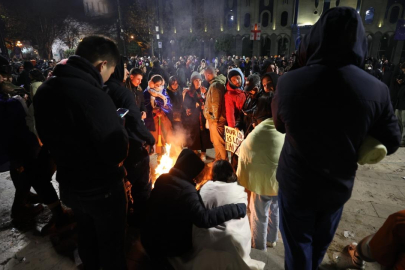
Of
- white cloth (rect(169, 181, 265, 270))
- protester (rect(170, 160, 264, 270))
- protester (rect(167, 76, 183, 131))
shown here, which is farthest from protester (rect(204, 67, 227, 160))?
white cloth (rect(169, 181, 265, 270))

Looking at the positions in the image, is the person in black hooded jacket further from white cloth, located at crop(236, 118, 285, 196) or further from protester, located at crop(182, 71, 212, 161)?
A: protester, located at crop(182, 71, 212, 161)

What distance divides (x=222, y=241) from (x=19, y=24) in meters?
35.0

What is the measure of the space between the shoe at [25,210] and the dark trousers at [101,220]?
2.13 meters

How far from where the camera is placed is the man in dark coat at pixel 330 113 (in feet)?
5.01

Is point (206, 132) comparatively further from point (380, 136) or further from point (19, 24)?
point (19, 24)

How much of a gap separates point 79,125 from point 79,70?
434 millimetres

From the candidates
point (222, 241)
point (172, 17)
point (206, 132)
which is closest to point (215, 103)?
point (206, 132)

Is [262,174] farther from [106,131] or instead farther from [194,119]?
[194,119]

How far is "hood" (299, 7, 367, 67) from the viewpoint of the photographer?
1.54 metres

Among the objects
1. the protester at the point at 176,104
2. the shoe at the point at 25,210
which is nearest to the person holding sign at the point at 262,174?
the protester at the point at 176,104

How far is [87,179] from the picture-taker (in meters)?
1.93

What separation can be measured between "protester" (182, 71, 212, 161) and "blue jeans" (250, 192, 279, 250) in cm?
312

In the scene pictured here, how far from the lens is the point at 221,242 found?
8.16ft

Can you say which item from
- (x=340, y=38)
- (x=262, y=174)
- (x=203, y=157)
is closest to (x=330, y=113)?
(x=340, y=38)
